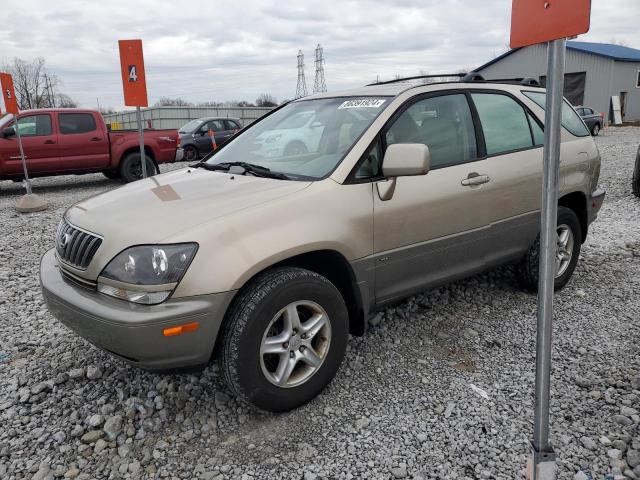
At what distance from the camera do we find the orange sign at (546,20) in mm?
1632

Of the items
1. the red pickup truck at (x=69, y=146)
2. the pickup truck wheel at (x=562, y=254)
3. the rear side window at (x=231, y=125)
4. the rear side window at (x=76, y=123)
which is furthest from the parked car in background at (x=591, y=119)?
the pickup truck wheel at (x=562, y=254)

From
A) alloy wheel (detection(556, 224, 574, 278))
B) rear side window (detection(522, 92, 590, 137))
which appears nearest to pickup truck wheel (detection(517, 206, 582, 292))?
alloy wheel (detection(556, 224, 574, 278))

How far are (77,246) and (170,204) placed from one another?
0.53 m

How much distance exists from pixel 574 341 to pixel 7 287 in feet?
15.9

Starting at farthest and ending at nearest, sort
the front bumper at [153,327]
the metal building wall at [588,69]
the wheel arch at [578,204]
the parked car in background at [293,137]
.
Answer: the metal building wall at [588,69] < the wheel arch at [578,204] < the parked car in background at [293,137] < the front bumper at [153,327]

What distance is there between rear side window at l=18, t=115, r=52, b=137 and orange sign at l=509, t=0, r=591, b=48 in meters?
11.2

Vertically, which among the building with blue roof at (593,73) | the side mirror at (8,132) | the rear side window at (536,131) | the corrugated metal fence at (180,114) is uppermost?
the building with blue roof at (593,73)

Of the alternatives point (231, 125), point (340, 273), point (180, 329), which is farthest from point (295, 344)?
point (231, 125)

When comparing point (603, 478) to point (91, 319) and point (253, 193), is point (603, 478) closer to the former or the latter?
point (253, 193)

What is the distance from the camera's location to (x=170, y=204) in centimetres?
273

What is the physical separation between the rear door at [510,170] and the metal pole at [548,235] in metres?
1.83

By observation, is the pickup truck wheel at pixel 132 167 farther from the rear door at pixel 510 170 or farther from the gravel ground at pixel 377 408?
the rear door at pixel 510 170

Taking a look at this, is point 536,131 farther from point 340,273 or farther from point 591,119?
point 591,119

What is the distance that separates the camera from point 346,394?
2.96 m
